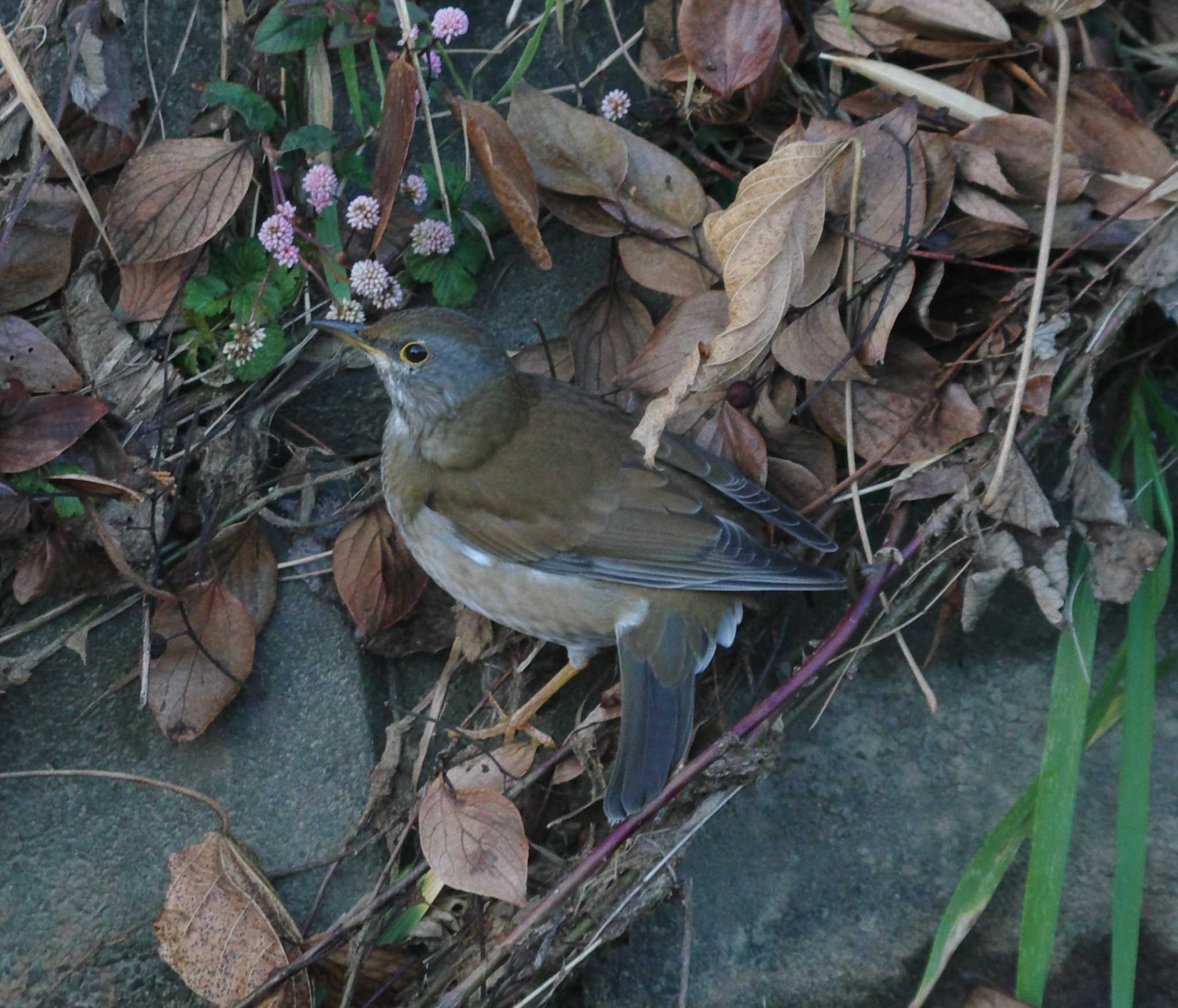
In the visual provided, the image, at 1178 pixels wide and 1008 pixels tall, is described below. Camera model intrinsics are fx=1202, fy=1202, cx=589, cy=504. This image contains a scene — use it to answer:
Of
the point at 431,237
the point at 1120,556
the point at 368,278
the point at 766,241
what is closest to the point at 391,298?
the point at 368,278

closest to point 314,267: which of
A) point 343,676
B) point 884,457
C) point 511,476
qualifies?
point 511,476

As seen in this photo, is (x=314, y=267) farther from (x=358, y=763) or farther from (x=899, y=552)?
(x=899, y=552)

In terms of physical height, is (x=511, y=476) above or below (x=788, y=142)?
below

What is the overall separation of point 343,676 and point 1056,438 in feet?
7.10

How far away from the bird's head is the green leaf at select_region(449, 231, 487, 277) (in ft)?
0.59

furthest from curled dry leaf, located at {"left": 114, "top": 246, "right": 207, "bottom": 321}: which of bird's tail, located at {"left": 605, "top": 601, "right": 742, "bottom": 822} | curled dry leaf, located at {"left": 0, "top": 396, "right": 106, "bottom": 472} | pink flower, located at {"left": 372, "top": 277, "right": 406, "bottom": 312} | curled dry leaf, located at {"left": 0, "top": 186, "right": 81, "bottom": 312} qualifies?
bird's tail, located at {"left": 605, "top": 601, "right": 742, "bottom": 822}

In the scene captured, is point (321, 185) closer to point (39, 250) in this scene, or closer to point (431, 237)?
point (431, 237)

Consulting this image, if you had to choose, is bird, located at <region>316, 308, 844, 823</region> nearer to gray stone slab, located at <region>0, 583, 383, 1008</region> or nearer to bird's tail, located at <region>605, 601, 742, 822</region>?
bird's tail, located at <region>605, 601, 742, 822</region>

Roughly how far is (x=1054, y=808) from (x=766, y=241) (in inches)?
63.7

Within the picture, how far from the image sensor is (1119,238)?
3297mm

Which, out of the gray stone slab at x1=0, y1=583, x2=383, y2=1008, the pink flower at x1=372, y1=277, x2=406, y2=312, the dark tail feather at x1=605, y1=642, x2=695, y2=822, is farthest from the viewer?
the pink flower at x1=372, y1=277, x2=406, y2=312

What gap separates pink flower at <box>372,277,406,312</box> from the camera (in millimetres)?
3617

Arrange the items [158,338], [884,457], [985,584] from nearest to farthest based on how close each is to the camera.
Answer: [985,584], [884,457], [158,338]

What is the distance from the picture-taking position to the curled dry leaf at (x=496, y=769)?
11.0ft
